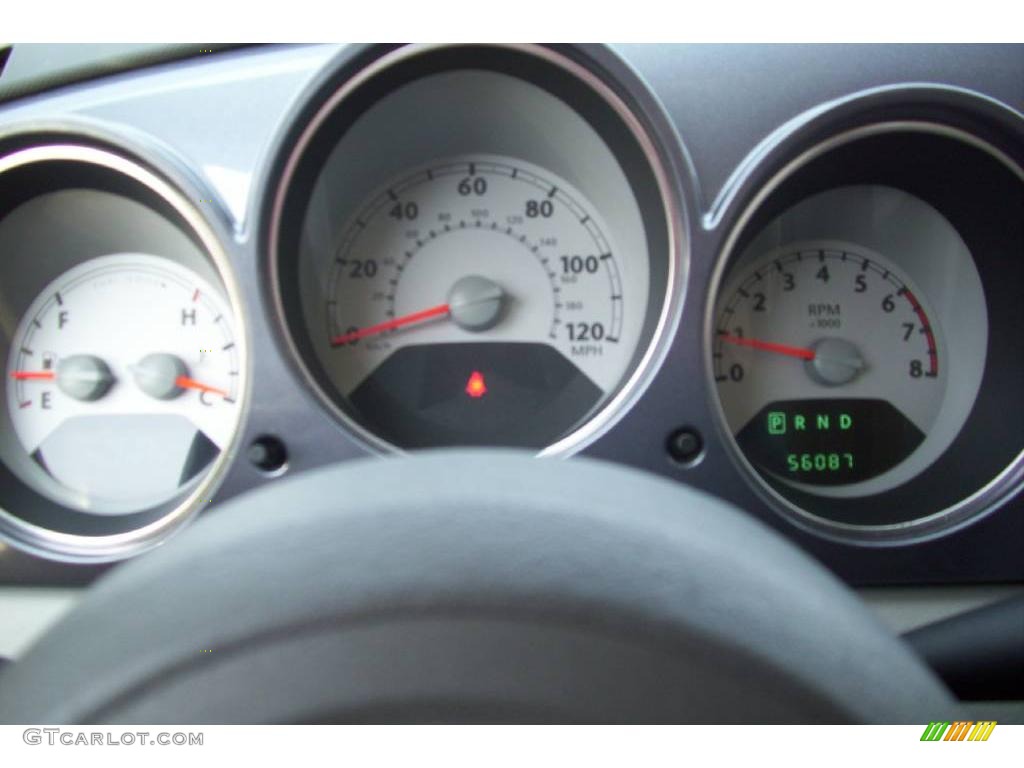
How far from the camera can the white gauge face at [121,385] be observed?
141 cm

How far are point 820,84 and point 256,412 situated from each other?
923 mm

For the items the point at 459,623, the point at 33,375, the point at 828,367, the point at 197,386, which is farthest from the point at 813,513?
the point at 33,375

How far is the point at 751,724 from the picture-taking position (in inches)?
25.9

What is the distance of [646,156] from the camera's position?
1238mm

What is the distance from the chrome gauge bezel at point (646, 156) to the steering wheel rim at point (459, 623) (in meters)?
0.56

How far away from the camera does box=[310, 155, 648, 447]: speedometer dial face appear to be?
4.64ft

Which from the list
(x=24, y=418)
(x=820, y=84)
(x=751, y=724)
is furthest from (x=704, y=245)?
(x=24, y=418)

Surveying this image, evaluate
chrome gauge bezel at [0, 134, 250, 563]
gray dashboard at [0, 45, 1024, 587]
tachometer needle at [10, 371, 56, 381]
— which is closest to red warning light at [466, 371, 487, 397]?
gray dashboard at [0, 45, 1024, 587]

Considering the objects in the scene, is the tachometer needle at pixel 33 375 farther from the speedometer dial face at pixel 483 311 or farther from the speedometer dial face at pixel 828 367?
the speedometer dial face at pixel 828 367

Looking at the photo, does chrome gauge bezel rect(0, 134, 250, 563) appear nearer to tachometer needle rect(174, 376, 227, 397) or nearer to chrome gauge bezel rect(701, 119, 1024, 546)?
tachometer needle rect(174, 376, 227, 397)
